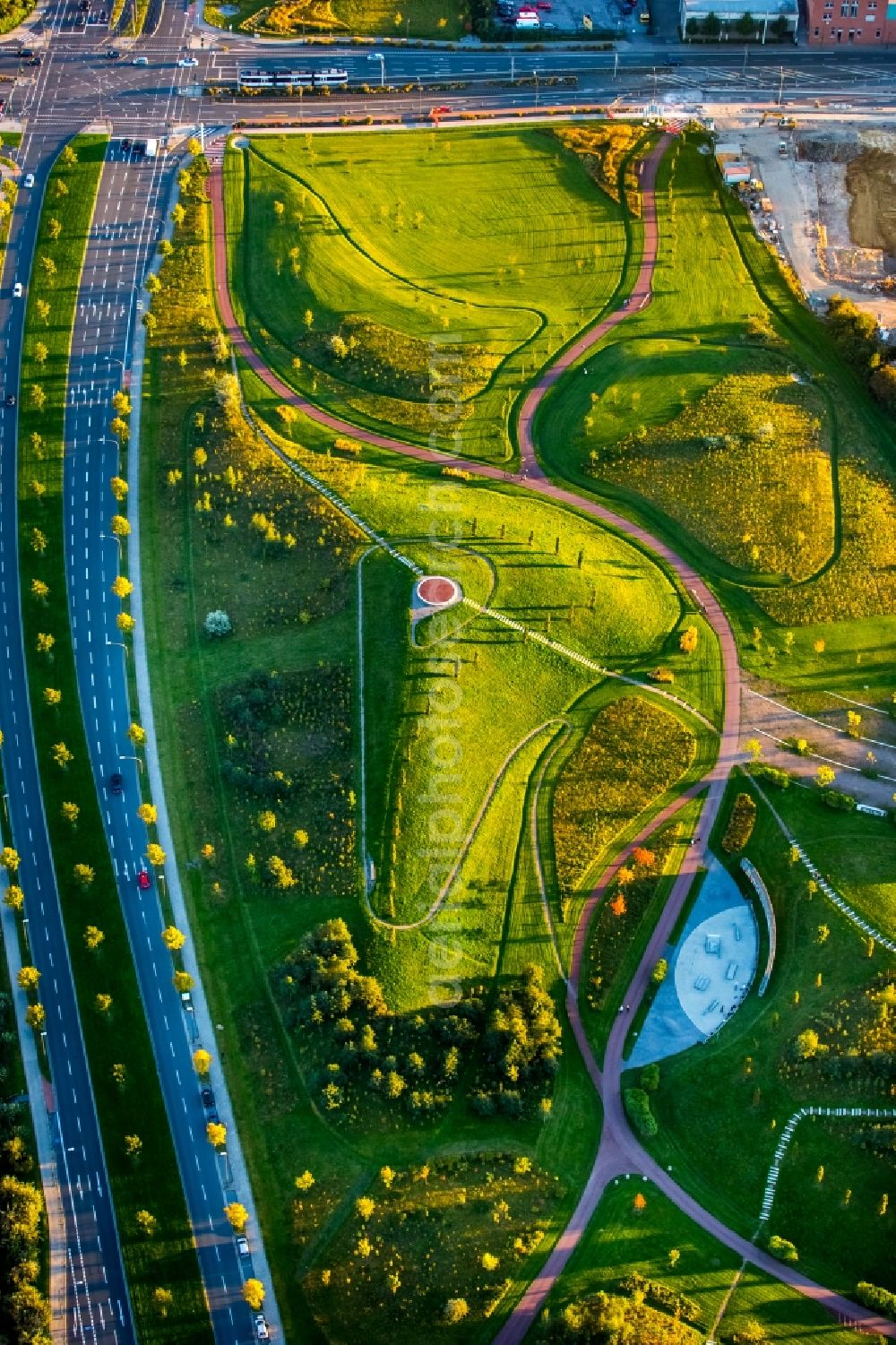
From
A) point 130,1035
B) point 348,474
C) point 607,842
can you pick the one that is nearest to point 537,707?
point 607,842

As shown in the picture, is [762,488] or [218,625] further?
[762,488]

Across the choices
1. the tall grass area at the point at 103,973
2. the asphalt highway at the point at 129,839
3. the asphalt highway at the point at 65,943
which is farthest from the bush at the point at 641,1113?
the tall grass area at the point at 103,973

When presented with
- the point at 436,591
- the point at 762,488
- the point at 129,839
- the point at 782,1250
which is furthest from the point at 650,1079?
the point at 762,488

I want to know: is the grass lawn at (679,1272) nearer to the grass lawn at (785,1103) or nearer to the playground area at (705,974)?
the grass lawn at (785,1103)

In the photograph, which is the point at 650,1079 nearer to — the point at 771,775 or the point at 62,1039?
the point at 771,775

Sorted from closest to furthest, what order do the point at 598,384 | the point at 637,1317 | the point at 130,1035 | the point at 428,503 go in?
1. the point at 637,1317
2. the point at 130,1035
3. the point at 428,503
4. the point at 598,384

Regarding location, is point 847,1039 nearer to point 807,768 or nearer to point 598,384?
point 807,768
